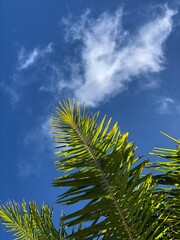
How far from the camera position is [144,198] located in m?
2.55

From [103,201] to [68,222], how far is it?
0.81 feet

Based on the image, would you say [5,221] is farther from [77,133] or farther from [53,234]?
[77,133]

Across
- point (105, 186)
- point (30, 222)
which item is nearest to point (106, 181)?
point (105, 186)

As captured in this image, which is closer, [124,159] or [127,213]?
[127,213]

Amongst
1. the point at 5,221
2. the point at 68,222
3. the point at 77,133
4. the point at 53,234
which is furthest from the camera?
the point at 5,221

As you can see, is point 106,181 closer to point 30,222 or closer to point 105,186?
point 105,186

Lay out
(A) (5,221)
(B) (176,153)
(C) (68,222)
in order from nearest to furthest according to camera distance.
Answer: (C) (68,222), (B) (176,153), (A) (5,221)

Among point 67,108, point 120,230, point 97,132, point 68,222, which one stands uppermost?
point 67,108

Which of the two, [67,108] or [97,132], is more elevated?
[67,108]

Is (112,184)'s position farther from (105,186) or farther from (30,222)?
(30,222)

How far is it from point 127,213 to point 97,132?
0.56 metres

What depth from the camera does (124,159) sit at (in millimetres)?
2664

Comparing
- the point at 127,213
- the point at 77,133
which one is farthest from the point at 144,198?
the point at 77,133

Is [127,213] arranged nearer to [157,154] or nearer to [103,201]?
[103,201]
